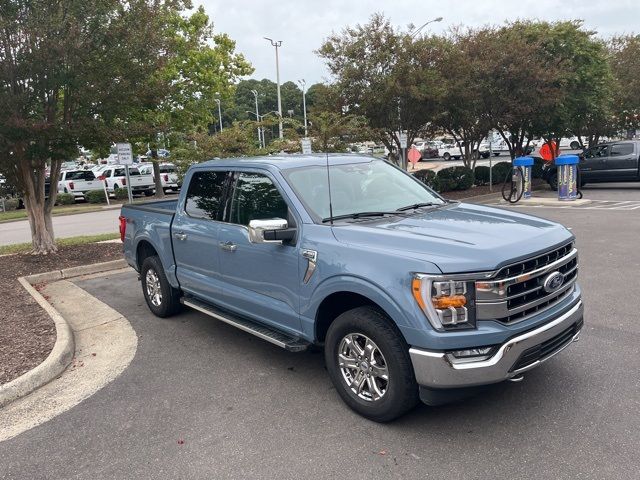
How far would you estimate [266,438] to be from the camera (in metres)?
3.57

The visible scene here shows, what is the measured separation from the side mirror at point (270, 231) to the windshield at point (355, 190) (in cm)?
26

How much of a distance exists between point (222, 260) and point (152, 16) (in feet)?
21.5

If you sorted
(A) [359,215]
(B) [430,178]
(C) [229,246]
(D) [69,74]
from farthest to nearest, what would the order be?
(B) [430,178]
(D) [69,74]
(C) [229,246]
(A) [359,215]

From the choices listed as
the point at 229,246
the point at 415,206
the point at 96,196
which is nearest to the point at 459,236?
the point at 415,206

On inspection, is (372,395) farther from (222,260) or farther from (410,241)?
(222,260)

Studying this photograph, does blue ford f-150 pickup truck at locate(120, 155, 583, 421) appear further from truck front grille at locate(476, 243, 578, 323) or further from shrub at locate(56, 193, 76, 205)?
shrub at locate(56, 193, 76, 205)

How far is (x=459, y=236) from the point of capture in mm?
3570

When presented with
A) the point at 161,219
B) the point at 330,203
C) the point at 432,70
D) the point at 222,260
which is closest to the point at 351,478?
the point at 330,203

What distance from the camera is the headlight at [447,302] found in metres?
3.21

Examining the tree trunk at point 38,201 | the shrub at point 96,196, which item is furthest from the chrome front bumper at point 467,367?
the shrub at point 96,196

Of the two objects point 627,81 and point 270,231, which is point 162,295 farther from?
point 627,81

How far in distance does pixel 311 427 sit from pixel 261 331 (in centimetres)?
109

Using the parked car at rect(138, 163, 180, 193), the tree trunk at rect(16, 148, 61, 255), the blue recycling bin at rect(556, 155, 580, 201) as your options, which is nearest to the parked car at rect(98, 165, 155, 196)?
the parked car at rect(138, 163, 180, 193)

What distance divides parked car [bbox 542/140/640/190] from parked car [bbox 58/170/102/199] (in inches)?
1012
